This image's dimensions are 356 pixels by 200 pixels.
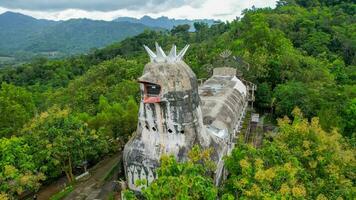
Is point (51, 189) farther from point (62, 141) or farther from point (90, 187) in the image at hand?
point (62, 141)

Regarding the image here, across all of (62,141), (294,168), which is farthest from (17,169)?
(294,168)

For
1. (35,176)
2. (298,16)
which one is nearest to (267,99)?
(35,176)

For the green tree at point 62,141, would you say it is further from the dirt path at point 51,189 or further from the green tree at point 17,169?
the dirt path at point 51,189

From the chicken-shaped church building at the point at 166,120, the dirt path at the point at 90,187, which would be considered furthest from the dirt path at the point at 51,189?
the chicken-shaped church building at the point at 166,120

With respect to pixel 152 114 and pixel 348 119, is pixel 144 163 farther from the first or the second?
pixel 348 119

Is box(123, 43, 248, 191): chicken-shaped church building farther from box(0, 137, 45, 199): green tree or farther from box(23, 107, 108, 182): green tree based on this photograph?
box(0, 137, 45, 199): green tree

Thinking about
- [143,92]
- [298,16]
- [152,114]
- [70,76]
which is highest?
[298,16]
